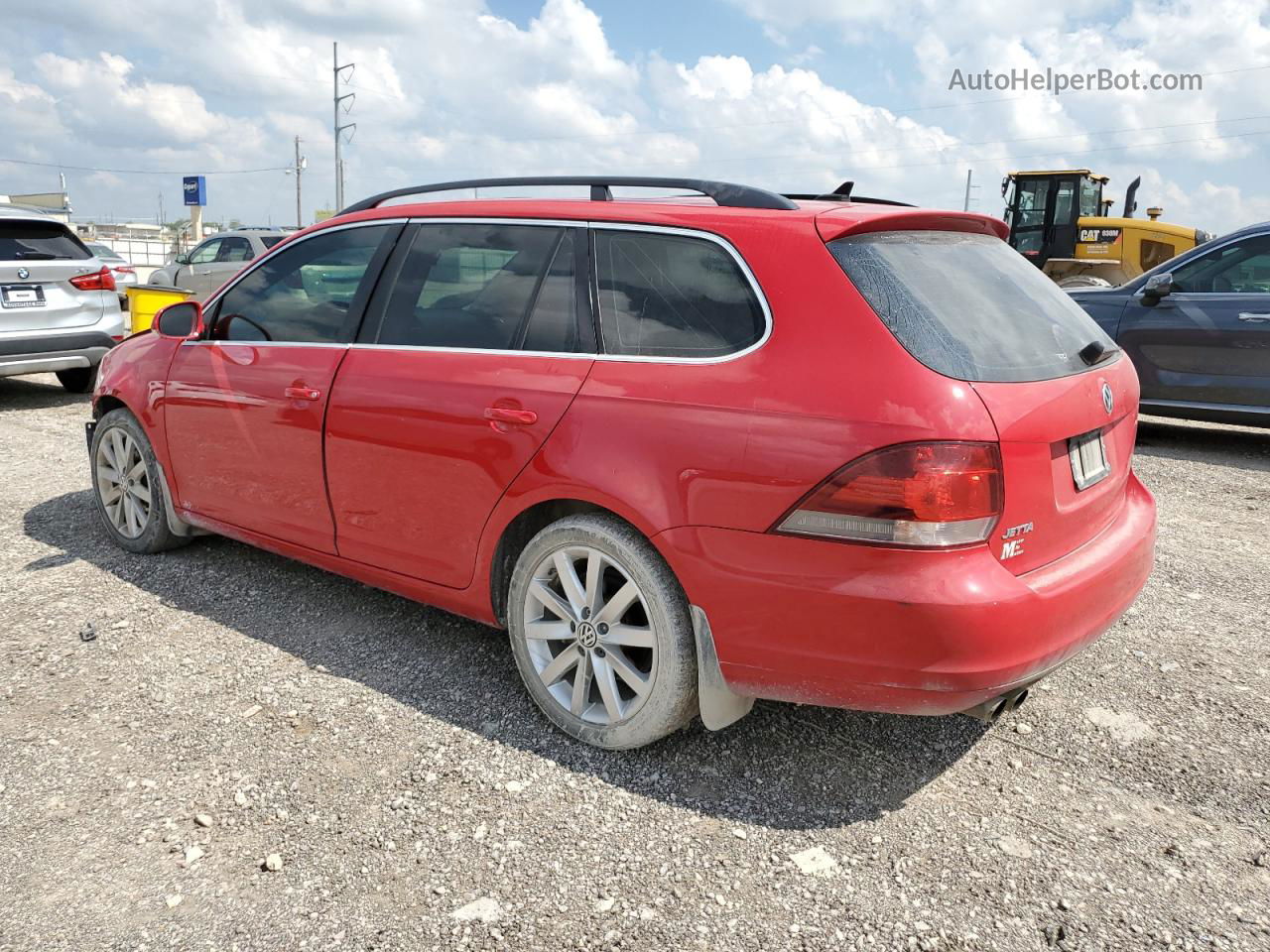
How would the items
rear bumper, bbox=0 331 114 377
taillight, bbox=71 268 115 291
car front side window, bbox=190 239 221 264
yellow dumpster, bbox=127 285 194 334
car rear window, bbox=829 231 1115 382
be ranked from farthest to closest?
1. car front side window, bbox=190 239 221 264
2. yellow dumpster, bbox=127 285 194 334
3. taillight, bbox=71 268 115 291
4. rear bumper, bbox=0 331 114 377
5. car rear window, bbox=829 231 1115 382

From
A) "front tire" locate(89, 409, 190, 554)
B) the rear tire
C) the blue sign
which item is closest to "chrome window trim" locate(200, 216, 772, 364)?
"front tire" locate(89, 409, 190, 554)

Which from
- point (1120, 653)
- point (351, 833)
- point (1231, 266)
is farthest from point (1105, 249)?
point (351, 833)

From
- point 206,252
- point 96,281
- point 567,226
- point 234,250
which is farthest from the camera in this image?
point 206,252

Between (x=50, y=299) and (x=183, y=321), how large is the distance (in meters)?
5.69

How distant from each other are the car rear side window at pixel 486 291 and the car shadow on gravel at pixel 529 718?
4.01 feet

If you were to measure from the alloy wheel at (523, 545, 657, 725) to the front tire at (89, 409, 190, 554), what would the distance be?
96.9 inches

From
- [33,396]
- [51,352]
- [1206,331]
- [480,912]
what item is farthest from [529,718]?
[33,396]

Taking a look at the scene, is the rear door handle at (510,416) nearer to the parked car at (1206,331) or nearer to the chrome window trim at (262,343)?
the chrome window trim at (262,343)

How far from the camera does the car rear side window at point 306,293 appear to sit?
392 cm

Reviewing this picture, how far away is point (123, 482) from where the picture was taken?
5.00m

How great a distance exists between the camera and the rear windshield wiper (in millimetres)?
3102

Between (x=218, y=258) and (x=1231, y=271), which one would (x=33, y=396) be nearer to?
(x=218, y=258)

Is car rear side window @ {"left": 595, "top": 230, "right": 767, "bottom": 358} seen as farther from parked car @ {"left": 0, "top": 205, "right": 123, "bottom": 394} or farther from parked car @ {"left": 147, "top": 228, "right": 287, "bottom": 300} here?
parked car @ {"left": 147, "top": 228, "right": 287, "bottom": 300}

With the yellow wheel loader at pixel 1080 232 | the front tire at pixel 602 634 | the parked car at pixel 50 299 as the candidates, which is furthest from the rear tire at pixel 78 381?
the yellow wheel loader at pixel 1080 232
